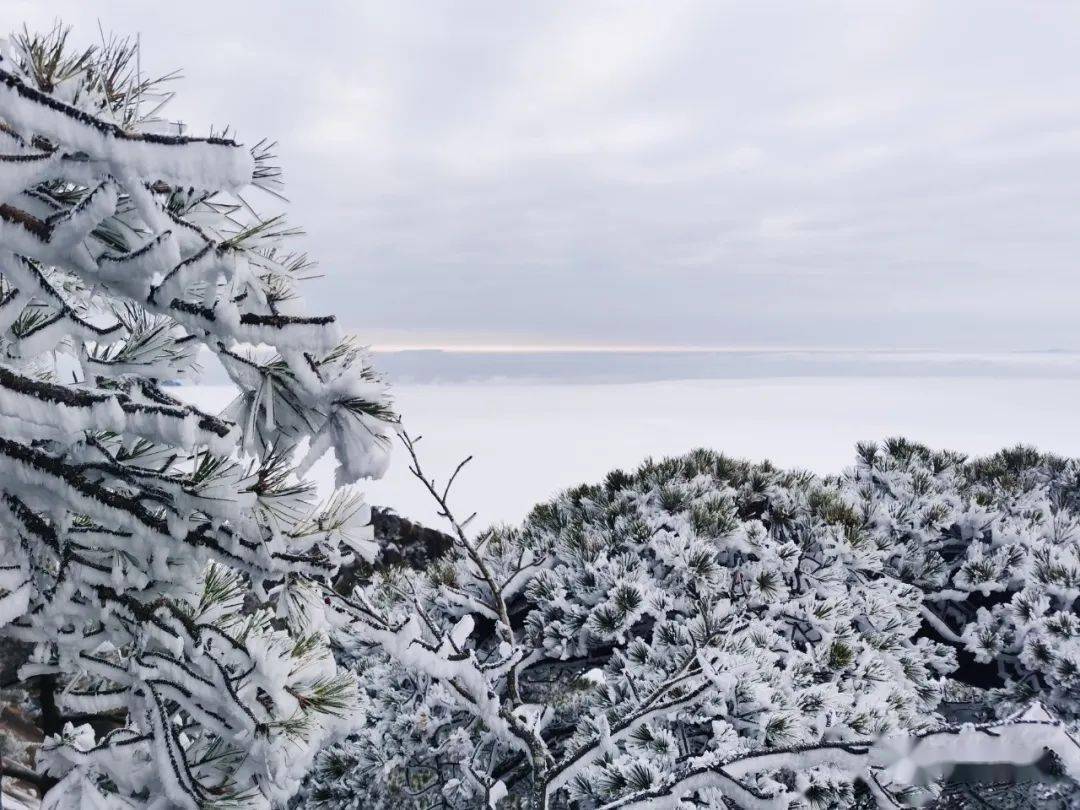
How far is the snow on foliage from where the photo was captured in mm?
3322

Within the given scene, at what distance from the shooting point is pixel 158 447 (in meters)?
2.79

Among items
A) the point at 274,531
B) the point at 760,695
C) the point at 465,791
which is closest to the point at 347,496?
the point at 274,531

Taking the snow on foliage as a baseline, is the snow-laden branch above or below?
above

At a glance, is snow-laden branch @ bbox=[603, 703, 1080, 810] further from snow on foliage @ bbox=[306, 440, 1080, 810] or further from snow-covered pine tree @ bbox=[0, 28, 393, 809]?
snow-covered pine tree @ bbox=[0, 28, 393, 809]

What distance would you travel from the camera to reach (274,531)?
8.50 feet

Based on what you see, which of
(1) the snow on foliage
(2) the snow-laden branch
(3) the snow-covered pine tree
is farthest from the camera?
(1) the snow on foliage

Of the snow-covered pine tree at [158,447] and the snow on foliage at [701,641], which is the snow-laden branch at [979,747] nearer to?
the snow on foliage at [701,641]

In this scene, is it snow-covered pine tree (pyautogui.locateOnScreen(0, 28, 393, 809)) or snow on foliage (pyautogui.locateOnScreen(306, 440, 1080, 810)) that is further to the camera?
snow on foliage (pyautogui.locateOnScreen(306, 440, 1080, 810))

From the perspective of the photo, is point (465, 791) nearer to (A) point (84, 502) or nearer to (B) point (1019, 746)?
(A) point (84, 502)

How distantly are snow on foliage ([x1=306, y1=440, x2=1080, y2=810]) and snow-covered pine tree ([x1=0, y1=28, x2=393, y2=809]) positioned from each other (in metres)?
0.52

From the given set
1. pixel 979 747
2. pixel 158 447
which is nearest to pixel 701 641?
pixel 979 747

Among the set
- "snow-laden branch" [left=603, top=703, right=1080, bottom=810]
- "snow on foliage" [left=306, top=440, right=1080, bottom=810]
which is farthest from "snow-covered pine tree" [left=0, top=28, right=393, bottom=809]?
"snow-laden branch" [left=603, top=703, right=1080, bottom=810]

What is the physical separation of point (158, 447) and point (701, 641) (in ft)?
9.56

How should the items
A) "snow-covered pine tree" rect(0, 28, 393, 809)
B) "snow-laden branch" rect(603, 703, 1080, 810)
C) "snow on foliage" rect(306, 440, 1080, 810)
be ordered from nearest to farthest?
"snow-laden branch" rect(603, 703, 1080, 810)
"snow-covered pine tree" rect(0, 28, 393, 809)
"snow on foliage" rect(306, 440, 1080, 810)
